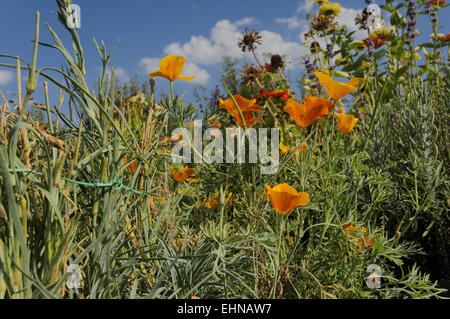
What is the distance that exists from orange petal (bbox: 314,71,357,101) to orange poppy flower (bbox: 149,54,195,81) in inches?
16.8

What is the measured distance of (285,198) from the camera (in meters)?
0.89

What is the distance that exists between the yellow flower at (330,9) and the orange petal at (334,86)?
1.61 metres

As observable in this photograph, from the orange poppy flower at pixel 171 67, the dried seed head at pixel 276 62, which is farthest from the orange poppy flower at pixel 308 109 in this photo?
the dried seed head at pixel 276 62

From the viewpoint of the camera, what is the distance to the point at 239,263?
999 mm

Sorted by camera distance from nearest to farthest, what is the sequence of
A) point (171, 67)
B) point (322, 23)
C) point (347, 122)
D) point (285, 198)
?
point (285, 198) → point (171, 67) → point (347, 122) → point (322, 23)

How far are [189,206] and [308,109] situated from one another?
500 mm

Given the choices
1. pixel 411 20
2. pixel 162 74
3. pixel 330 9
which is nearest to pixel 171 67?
pixel 162 74

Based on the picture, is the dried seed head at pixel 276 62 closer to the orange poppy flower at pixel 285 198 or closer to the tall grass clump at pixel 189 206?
the tall grass clump at pixel 189 206

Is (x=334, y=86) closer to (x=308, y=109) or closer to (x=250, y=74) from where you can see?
(x=308, y=109)

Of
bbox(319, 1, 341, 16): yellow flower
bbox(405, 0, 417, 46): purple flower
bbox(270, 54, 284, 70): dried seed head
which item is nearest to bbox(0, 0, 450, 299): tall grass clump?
bbox(270, 54, 284, 70): dried seed head

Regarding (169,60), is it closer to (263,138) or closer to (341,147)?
(263,138)

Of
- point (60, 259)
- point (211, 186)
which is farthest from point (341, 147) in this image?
point (60, 259)

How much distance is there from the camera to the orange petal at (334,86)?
3.72ft
